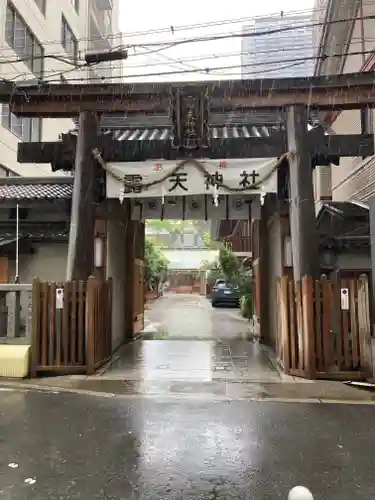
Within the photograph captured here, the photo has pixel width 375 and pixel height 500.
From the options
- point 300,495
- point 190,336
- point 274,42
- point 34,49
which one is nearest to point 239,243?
point 190,336

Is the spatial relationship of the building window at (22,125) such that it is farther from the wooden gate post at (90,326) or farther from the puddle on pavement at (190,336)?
the wooden gate post at (90,326)

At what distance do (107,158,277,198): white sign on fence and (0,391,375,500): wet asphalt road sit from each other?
15.4ft

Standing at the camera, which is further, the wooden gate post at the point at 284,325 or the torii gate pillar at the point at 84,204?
the torii gate pillar at the point at 84,204

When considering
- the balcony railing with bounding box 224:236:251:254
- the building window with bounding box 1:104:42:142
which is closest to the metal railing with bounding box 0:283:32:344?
the building window with bounding box 1:104:42:142

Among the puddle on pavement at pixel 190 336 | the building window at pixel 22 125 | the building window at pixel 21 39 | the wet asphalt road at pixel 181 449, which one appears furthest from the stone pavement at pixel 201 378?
the building window at pixel 21 39

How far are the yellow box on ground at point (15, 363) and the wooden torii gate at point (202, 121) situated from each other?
184 cm

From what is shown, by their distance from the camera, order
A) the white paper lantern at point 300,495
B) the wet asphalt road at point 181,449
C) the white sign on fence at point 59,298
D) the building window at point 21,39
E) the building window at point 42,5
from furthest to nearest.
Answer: the building window at point 42,5 < the building window at point 21,39 < the white sign on fence at point 59,298 < the wet asphalt road at point 181,449 < the white paper lantern at point 300,495

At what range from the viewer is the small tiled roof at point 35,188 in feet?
40.4

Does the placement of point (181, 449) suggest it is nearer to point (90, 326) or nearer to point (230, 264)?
point (90, 326)

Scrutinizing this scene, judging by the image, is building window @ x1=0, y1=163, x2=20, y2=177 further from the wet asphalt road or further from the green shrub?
the wet asphalt road

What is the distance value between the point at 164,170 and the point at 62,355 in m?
4.38

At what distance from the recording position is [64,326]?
9.05 m

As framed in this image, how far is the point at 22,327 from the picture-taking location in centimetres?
1003

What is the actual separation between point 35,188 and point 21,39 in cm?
1210
